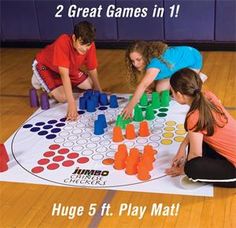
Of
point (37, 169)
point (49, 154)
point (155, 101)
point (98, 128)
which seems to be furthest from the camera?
point (155, 101)

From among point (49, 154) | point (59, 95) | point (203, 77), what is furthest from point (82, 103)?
point (203, 77)

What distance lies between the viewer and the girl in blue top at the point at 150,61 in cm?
191

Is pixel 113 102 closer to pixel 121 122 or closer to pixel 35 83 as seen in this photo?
pixel 121 122

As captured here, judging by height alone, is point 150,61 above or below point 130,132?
above

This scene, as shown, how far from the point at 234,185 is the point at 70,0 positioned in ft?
7.52

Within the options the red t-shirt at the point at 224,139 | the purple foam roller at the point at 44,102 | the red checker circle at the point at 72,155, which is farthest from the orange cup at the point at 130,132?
the purple foam roller at the point at 44,102

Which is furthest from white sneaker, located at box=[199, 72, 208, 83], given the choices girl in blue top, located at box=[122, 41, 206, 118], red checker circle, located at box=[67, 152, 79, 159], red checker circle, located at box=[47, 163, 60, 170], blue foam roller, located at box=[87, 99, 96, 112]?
red checker circle, located at box=[47, 163, 60, 170]

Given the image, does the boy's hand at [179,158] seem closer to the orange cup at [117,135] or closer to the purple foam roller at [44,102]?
the orange cup at [117,135]

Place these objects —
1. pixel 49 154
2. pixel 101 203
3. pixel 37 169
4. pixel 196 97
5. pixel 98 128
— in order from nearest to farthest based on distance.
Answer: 1. pixel 196 97
2. pixel 101 203
3. pixel 37 169
4. pixel 49 154
5. pixel 98 128

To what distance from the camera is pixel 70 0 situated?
10.7 ft

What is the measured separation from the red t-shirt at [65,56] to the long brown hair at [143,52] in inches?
12.2

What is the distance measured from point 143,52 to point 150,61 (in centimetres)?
6

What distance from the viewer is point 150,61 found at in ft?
6.40

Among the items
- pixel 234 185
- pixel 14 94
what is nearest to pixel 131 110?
pixel 234 185
